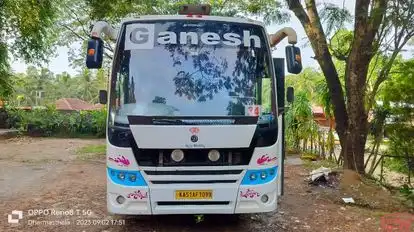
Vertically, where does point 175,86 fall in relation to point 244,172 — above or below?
above

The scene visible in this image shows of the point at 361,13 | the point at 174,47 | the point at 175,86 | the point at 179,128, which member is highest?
the point at 361,13

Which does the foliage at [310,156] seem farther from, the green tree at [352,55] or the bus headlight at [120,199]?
the bus headlight at [120,199]

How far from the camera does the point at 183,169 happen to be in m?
4.89

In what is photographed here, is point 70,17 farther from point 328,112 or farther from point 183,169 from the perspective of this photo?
point 183,169

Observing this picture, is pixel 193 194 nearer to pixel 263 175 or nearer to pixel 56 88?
pixel 263 175

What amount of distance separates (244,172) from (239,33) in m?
1.66

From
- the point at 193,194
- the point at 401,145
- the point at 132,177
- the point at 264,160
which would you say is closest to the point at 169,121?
the point at 132,177

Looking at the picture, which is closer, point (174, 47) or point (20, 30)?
point (174, 47)

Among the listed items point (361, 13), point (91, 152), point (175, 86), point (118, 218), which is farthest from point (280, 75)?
point (91, 152)

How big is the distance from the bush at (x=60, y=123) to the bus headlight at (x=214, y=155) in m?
14.5

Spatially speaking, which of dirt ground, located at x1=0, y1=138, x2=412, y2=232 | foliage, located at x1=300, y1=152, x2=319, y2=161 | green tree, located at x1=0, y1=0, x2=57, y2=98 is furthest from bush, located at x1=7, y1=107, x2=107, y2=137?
foliage, located at x1=300, y1=152, x2=319, y2=161

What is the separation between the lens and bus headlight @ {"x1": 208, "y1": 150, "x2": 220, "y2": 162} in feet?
16.1

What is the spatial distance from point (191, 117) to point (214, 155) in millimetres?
502

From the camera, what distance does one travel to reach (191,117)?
4.87 m
